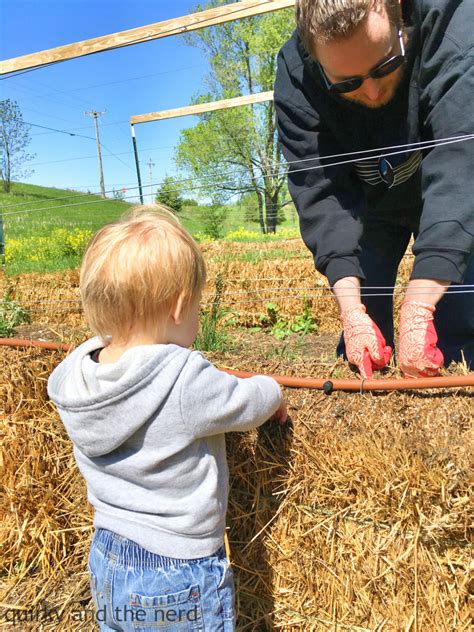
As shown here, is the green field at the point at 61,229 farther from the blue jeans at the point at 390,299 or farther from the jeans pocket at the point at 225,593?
→ the blue jeans at the point at 390,299

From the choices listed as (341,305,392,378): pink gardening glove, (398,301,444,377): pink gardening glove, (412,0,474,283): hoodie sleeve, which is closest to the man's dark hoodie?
(412,0,474,283): hoodie sleeve

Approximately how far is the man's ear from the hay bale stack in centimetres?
53

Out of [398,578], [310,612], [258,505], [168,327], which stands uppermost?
[168,327]

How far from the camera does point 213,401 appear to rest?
1091 mm

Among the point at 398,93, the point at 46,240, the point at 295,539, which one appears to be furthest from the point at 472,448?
the point at 46,240

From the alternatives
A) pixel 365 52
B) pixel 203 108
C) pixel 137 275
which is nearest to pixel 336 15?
pixel 365 52

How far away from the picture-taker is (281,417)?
1.46m

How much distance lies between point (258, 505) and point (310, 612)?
0.36 meters

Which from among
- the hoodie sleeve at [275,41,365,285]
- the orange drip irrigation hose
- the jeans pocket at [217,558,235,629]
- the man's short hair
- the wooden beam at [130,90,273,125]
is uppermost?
the wooden beam at [130,90,273,125]

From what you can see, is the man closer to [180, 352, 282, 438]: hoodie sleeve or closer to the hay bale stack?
the hay bale stack

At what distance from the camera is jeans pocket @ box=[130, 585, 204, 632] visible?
113cm

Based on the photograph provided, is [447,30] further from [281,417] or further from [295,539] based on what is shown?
[295,539]

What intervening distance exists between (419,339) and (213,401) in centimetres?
68

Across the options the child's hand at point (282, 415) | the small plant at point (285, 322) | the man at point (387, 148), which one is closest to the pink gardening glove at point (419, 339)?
the man at point (387, 148)
